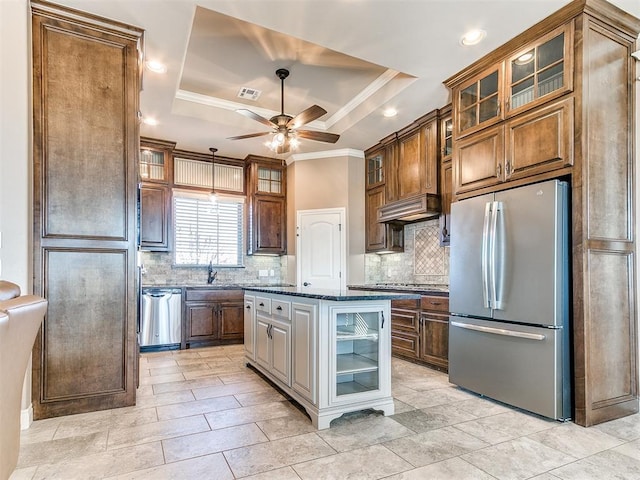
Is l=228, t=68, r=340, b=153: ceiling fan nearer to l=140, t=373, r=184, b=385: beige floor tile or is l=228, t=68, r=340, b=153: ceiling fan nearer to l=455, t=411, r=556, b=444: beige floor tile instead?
l=140, t=373, r=184, b=385: beige floor tile

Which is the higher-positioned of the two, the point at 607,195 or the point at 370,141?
the point at 370,141

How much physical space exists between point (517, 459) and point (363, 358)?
1.18 m

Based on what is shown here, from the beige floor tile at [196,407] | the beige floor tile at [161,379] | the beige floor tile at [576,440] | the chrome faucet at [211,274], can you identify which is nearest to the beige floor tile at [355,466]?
the beige floor tile at [576,440]

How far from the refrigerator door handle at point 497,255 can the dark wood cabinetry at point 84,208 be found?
2.91 m

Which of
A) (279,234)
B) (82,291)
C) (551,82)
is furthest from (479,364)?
(279,234)

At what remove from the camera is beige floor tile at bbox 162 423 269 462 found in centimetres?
225

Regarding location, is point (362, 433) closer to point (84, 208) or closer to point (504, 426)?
point (504, 426)

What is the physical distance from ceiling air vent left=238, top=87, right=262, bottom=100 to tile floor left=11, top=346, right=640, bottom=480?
3364 millimetres

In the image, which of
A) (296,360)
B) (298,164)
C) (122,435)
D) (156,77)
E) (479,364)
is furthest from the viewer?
(298,164)

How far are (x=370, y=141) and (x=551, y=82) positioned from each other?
2899mm

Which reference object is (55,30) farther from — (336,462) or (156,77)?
(336,462)

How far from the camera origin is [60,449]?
7.48 ft

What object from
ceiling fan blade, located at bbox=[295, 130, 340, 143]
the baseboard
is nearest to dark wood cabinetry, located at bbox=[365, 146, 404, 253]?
ceiling fan blade, located at bbox=[295, 130, 340, 143]

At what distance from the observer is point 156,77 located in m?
3.79
